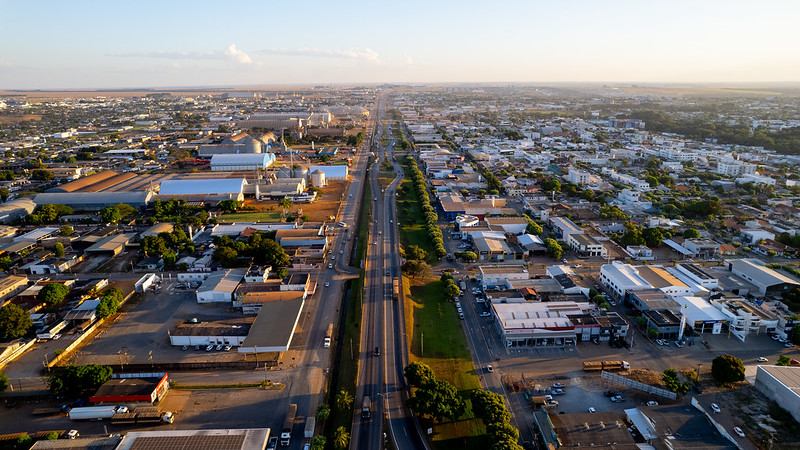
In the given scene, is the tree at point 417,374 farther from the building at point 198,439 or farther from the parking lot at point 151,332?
the parking lot at point 151,332

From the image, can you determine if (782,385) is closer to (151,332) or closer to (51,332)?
(151,332)

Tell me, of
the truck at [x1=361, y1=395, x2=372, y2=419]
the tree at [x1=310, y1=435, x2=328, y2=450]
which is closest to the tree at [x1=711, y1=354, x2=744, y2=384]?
the truck at [x1=361, y1=395, x2=372, y2=419]

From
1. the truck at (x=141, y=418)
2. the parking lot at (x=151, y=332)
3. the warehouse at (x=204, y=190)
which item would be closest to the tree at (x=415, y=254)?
the parking lot at (x=151, y=332)

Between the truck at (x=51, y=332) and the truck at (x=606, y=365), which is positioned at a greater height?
the truck at (x=51, y=332)

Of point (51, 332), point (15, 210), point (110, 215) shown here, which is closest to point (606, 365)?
point (51, 332)

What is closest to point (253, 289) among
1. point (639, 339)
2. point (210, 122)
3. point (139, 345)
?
point (139, 345)

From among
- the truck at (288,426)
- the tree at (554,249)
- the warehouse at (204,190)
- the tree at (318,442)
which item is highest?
the warehouse at (204,190)

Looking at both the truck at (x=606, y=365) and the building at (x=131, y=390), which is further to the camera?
the truck at (x=606, y=365)
